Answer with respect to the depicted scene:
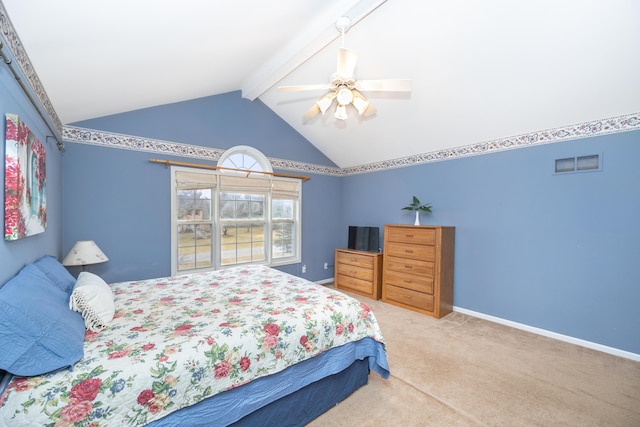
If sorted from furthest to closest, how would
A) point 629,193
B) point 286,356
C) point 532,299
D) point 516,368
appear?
point 532,299
point 629,193
point 516,368
point 286,356

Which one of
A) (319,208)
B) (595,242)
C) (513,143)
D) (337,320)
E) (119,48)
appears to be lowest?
(337,320)

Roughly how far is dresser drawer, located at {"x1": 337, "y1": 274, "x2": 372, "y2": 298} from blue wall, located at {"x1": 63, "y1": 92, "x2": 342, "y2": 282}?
98.1 inches

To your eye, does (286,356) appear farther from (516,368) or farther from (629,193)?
(629,193)

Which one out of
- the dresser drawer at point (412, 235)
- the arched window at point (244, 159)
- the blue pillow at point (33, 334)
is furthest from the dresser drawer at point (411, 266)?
the blue pillow at point (33, 334)

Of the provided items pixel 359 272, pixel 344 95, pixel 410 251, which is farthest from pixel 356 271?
pixel 344 95

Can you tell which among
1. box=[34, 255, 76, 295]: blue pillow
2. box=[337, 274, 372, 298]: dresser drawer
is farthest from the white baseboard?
box=[34, 255, 76, 295]: blue pillow

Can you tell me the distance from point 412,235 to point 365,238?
1.02 meters

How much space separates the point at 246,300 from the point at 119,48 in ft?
6.46

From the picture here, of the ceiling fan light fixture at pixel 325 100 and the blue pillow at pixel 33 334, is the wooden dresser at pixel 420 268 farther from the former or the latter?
the blue pillow at pixel 33 334

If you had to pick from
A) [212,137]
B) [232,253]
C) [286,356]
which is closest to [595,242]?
[286,356]

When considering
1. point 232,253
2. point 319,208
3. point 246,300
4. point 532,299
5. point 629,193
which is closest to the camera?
point 246,300

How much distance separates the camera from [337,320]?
1.87m

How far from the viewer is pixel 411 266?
12.1 feet

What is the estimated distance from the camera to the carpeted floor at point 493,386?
1782mm
